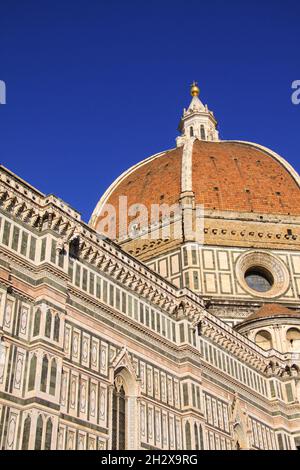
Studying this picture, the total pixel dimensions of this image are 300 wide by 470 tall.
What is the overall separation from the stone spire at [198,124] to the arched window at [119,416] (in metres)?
42.6

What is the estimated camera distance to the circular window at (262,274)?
1688 inches

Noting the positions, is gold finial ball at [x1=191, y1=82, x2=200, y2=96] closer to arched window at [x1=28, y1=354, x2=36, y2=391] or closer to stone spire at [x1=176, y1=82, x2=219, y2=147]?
stone spire at [x1=176, y1=82, x2=219, y2=147]

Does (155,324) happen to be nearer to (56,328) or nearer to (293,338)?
(56,328)

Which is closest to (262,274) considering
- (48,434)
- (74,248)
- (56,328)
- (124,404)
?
(124,404)

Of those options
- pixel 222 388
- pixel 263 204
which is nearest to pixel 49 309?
pixel 222 388

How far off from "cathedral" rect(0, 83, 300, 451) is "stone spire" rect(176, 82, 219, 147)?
16329 millimetres

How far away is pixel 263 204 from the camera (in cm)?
4853

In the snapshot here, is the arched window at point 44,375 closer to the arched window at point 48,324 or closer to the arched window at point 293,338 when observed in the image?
the arched window at point 48,324

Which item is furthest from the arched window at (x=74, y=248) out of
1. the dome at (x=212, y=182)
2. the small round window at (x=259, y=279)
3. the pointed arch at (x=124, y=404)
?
the dome at (x=212, y=182)

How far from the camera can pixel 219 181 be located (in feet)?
163

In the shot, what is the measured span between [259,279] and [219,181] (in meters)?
9.40

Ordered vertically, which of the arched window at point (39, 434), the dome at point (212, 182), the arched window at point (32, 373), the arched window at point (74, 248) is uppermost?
the dome at point (212, 182)

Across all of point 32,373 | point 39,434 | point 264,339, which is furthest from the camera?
point 264,339

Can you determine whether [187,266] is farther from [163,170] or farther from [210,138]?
[210,138]
